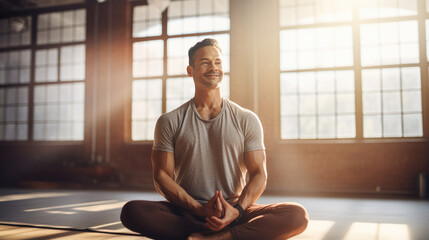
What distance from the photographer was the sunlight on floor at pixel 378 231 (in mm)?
2633

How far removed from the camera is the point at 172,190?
1.86 metres

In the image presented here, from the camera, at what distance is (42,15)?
28.1ft

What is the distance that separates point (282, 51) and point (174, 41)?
2136 millimetres

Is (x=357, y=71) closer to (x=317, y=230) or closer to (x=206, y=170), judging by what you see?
(x=317, y=230)

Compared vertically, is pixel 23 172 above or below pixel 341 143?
below

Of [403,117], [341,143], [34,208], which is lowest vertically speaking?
[34,208]

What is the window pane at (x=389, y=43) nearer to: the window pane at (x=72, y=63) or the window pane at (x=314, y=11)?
the window pane at (x=314, y=11)

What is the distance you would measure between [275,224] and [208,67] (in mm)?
829

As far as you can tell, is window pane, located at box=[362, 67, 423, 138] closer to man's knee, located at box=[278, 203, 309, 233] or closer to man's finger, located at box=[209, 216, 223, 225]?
man's knee, located at box=[278, 203, 309, 233]

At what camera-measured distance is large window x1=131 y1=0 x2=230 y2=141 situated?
738cm

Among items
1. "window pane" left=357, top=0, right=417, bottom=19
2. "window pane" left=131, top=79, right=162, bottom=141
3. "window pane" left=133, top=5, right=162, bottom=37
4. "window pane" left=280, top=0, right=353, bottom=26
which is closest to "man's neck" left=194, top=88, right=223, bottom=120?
"window pane" left=280, top=0, right=353, bottom=26

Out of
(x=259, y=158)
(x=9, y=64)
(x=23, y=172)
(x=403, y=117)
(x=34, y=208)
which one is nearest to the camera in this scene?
(x=259, y=158)

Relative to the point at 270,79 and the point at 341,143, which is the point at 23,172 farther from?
the point at 341,143

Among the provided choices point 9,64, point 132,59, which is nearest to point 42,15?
point 9,64
